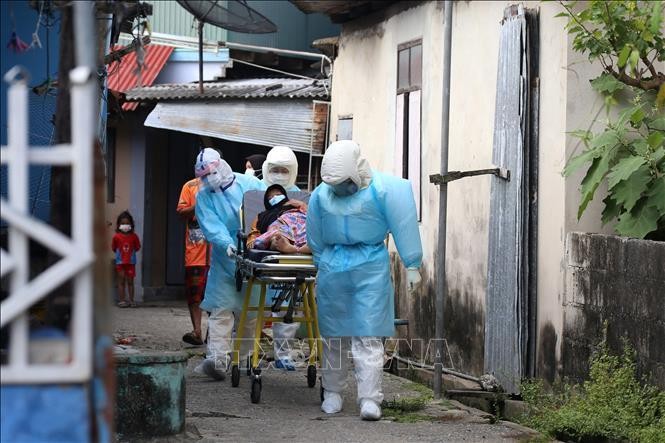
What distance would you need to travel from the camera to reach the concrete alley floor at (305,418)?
25.1 feet

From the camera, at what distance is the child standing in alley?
54.8 feet

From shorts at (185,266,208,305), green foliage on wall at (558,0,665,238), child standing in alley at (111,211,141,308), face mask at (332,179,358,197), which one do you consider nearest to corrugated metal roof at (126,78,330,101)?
child standing in alley at (111,211,141,308)

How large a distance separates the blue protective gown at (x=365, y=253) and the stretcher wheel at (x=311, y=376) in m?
0.95

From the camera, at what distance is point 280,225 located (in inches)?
352

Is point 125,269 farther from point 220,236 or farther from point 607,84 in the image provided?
point 607,84

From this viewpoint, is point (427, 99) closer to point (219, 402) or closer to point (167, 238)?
→ point (219, 402)

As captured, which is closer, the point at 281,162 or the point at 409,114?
the point at 281,162

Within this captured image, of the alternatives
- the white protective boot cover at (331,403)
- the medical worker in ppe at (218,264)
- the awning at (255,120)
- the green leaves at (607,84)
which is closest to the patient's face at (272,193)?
the medical worker in ppe at (218,264)

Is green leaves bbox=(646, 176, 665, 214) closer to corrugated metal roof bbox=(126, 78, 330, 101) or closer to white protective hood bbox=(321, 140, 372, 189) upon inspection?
white protective hood bbox=(321, 140, 372, 189)

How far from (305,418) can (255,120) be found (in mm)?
7362

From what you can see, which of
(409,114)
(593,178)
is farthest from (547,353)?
(409,114)

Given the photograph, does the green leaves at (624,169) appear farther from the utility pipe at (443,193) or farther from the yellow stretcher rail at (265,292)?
the yellow stretcher rail at (265,292)

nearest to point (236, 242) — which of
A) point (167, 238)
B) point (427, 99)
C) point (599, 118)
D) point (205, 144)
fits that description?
point (427, 99)

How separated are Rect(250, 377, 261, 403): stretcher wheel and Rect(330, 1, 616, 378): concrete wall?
2048 mm
